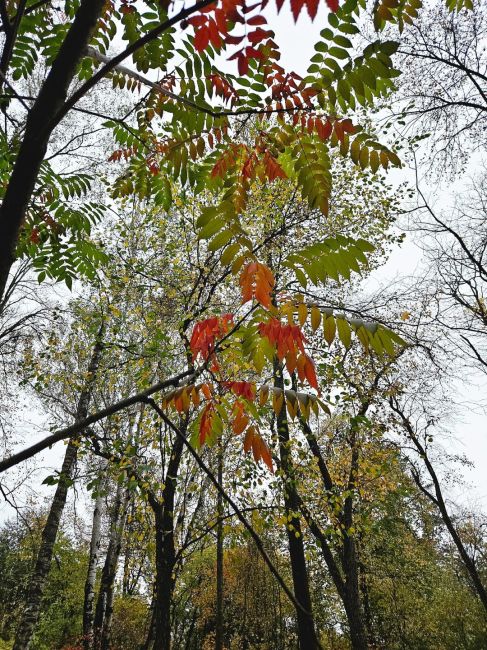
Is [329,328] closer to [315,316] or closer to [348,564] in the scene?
[315,316]

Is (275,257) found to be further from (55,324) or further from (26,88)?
(26,88)

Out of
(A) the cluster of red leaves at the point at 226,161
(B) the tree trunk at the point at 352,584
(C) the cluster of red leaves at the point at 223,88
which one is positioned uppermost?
(C) the cluster of red leaves at the point at 223,88

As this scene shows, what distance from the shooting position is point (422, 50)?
23.7ft

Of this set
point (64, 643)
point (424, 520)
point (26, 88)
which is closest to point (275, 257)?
point (26, 88)

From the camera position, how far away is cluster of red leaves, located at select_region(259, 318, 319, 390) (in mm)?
1552

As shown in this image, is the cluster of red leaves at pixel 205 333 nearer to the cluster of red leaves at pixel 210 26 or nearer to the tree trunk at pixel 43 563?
the cluster of red leaves at pixel 210 26

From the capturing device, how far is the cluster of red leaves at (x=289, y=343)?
1.55 m

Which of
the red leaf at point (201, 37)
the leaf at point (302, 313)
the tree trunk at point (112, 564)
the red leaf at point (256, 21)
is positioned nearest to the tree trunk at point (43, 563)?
the tree trunk at point (112, 564)

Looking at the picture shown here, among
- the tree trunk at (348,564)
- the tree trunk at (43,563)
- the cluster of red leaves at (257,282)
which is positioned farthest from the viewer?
the tree trunk at (348,564)

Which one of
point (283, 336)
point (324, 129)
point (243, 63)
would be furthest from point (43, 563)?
point (243, 63)

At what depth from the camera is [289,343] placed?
160 centimetres

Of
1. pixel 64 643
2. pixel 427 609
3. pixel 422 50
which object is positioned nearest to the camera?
pixel 422 50

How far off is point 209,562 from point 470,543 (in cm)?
1895

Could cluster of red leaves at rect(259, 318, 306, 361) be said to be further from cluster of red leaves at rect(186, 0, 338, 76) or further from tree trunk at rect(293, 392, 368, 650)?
tree trunk at rect(293, 392, 368, 650)
